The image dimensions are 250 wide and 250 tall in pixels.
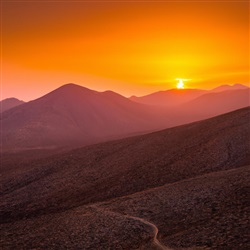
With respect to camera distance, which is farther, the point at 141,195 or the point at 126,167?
the point at 126,167

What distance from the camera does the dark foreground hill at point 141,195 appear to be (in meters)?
21.5

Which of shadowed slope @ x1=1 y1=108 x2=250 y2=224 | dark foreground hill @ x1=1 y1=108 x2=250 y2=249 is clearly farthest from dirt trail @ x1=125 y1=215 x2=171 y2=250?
shadowed slope @ x1=1 y1=108 x2=250 y2=224

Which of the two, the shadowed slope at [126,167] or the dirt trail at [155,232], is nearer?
the dirt trail at [155,232]

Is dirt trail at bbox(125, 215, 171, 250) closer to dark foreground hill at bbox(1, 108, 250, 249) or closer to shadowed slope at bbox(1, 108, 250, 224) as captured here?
dark foreground hill at bbox(1, 108, 250, 249)

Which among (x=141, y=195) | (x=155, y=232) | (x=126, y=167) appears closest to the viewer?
(x=155, y=232)

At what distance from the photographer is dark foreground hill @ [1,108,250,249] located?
2146cm

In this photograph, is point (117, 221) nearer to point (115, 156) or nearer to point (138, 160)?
point (138, 160)

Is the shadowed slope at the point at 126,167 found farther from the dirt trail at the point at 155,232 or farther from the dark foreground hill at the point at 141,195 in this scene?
the dirt trail at the point at 155,232

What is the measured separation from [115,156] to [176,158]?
45.7 feet

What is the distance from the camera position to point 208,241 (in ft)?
59.2

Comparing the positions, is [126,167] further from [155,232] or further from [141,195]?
[155,232]

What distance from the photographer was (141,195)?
32.4m

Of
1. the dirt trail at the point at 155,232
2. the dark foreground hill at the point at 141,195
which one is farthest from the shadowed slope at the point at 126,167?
the dirt trail at the point at 155,232

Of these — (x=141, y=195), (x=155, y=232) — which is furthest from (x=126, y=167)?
(x=155, y=232)
